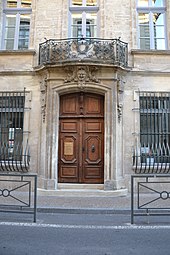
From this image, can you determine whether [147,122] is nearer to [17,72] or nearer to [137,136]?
[137,136]

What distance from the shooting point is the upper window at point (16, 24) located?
37.1 feet

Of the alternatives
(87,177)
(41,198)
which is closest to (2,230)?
(41,198)

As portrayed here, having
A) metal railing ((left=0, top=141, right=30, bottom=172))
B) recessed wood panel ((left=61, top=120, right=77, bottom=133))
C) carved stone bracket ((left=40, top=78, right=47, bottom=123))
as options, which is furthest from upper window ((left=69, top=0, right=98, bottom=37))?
metal railing ((left=0, top=141, right=30, bottom=172))

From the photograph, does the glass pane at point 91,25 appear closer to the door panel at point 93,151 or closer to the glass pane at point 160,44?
the glass pane at point 160,44

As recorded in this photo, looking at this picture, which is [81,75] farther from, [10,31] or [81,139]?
[10,31]

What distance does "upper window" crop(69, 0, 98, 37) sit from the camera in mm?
11031

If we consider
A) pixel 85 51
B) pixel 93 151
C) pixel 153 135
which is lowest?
pixel 93 151

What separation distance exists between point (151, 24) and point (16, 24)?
5.65 meters

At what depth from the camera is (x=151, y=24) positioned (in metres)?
11.2

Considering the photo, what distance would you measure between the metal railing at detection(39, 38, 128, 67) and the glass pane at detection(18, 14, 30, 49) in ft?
4.50

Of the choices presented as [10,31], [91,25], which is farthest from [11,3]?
[91,25]

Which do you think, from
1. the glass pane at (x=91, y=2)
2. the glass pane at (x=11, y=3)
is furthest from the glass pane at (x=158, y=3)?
the glass pane at (x=11, y=3)

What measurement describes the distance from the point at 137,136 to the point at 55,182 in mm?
3471

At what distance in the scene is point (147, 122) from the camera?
33.9 feet
